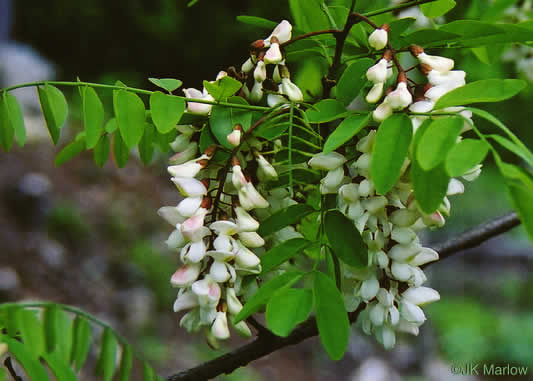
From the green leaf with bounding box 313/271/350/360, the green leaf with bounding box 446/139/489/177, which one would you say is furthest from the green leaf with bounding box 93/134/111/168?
the green leaf with bounding box 446/139/489/177

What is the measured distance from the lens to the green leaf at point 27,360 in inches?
26.2

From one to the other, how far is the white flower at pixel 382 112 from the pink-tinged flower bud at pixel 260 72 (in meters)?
0.15

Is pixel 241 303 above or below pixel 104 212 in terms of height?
above

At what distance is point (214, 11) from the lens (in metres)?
7.48

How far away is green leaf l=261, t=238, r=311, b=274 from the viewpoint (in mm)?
695

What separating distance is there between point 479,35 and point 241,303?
401 millimetres

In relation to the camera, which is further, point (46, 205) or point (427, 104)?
point (46, 205)

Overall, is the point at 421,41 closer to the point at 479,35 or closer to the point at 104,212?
the point at 479,35

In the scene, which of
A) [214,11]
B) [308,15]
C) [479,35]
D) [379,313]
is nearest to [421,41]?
[479,35]

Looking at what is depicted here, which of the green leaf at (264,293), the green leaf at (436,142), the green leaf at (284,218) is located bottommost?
the green leaf at (264,293)

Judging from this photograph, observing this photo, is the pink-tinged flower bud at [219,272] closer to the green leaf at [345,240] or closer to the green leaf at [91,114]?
the green leaf at [345,240]

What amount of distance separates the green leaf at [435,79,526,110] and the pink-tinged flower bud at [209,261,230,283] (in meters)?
0.26

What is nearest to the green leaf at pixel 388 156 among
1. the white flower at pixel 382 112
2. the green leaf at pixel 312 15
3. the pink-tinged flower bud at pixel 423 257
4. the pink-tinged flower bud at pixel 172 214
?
the white flower at pixel 382 112

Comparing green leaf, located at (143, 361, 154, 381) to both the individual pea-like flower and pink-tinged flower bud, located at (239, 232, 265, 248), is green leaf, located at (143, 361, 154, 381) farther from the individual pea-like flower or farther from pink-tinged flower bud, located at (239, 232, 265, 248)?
the individual pea-like flower
